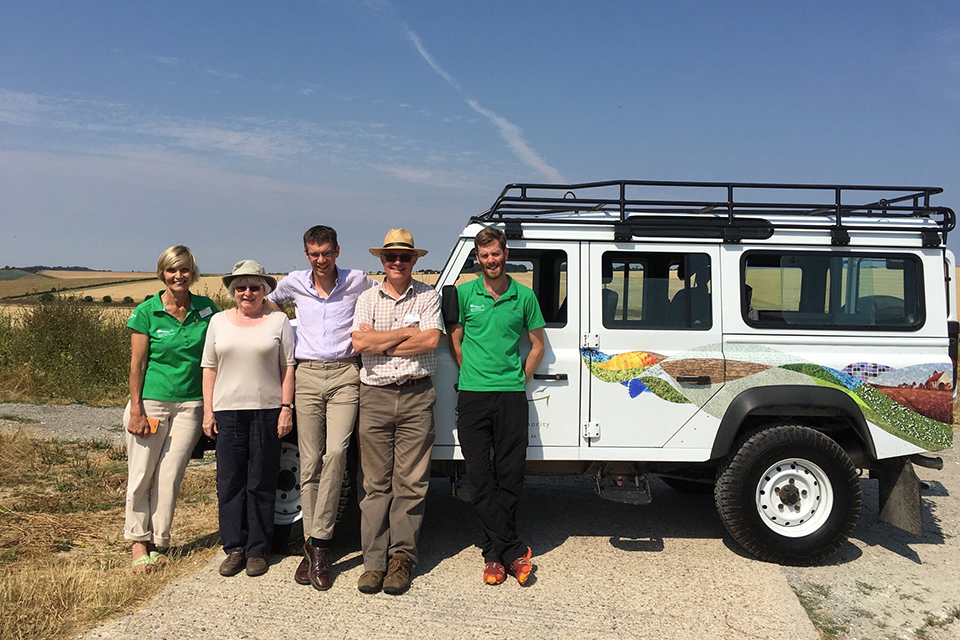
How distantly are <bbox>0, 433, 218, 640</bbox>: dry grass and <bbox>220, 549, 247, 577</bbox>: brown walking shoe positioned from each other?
0.27 meters

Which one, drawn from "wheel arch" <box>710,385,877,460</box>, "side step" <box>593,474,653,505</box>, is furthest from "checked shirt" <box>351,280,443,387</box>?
"wheel arch" <box>710,385,877,460</box>

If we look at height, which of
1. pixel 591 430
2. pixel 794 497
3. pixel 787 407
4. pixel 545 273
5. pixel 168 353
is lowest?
pixel 794 497

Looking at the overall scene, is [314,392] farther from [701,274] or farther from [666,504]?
[666,504]

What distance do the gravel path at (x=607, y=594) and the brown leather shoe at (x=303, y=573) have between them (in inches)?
2.0

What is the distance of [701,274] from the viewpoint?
504cm

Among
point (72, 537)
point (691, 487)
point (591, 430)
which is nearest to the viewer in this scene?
point (591, 430)

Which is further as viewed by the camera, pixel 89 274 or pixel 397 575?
pixel 89 274

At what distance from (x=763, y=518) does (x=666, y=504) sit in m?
1.57

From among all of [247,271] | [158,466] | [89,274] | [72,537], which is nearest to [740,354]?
[247,271]

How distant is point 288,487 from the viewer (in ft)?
16.6

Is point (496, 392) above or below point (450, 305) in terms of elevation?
below

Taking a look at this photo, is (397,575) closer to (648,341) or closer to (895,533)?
(648,341)

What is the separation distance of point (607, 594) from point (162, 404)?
3.07m

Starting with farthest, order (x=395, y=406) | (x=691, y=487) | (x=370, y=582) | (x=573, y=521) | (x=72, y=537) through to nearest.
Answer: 1. (x=691, y=487)
2. (x=573, y=521)
3. (x=72, y=537)
4. (x=395, y=406)
5. (x=370, y=582)
